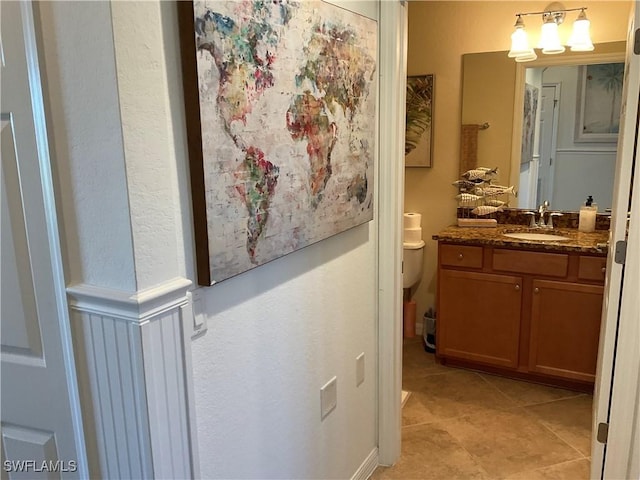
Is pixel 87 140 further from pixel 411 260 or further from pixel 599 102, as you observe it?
pixel 599 102

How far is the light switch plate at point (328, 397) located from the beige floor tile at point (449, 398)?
3.11 feet

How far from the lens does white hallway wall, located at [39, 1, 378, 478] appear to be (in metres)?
0.93


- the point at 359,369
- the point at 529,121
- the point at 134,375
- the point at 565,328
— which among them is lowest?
the point at 565,328

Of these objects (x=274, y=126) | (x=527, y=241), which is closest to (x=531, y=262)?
(x=527, y=241)

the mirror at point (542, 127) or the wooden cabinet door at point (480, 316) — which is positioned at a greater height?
the mirror at point (542, 127)

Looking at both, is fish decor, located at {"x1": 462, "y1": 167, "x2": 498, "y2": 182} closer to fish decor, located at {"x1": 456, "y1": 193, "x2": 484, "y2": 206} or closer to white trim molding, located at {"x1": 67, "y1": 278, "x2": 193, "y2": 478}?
fish decor, located at {"x1": 456, "y1": 193, "x2": 484, "y2": 206}

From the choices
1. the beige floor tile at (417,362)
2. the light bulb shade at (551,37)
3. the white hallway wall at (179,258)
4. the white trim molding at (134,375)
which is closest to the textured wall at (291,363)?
the white hallway wall at (179,258)

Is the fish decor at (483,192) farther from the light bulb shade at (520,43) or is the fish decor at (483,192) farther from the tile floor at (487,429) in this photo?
the tile floor at (487,429)

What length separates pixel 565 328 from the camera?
285cm

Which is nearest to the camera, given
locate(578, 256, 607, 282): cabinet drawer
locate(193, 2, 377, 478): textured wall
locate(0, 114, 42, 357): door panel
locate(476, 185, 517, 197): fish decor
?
locate(0, 114, 42, 357): door panel

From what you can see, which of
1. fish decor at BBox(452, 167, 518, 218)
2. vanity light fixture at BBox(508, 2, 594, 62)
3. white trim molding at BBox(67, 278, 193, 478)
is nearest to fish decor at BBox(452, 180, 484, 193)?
fish decor at BBox(452, 167, 518, 218)

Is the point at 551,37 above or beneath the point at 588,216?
above

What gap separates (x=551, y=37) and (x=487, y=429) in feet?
7.12

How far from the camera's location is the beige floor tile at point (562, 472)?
2.25 meters
